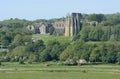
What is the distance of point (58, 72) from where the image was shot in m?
60.1

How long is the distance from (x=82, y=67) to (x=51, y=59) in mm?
11562

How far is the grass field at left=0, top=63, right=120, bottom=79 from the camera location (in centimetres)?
5634

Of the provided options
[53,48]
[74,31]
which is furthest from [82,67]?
[74,31]

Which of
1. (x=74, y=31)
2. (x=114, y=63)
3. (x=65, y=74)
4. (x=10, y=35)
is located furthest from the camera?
(x=74, y=31)

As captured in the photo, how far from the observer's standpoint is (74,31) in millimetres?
118250

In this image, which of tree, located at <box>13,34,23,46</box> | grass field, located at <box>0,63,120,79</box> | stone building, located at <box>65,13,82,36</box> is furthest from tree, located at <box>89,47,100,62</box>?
stone building, located at <box>65,13,82,36</box>

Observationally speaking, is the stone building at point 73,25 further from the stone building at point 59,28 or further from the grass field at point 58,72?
the grass field at point 58,72

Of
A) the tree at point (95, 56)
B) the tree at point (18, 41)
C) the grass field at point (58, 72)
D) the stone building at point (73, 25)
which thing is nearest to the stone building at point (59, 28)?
the stone building at point (73, 25)

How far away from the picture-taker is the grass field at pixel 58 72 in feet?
185

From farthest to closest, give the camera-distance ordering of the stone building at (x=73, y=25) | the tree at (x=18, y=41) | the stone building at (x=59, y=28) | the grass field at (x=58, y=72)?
the stone building at (x=59, y=28) → the stone building at (x=73, y=25) → the tree at (x=18, y=41) → the grass field at (x=58, y=72)

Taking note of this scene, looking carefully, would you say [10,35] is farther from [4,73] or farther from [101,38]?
[4,73]

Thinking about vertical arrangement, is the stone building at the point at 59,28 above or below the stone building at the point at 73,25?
below

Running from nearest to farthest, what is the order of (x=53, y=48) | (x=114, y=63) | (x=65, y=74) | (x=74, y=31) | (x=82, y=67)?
1. (x=65, y=74)
2. (x=82, y=67)
3. (x=114, y=63)
4. (x=53, y=48)
5. (x=74, y=31)

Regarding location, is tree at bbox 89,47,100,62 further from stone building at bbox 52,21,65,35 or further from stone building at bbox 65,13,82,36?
stone building at bbox 52,21,65,35
